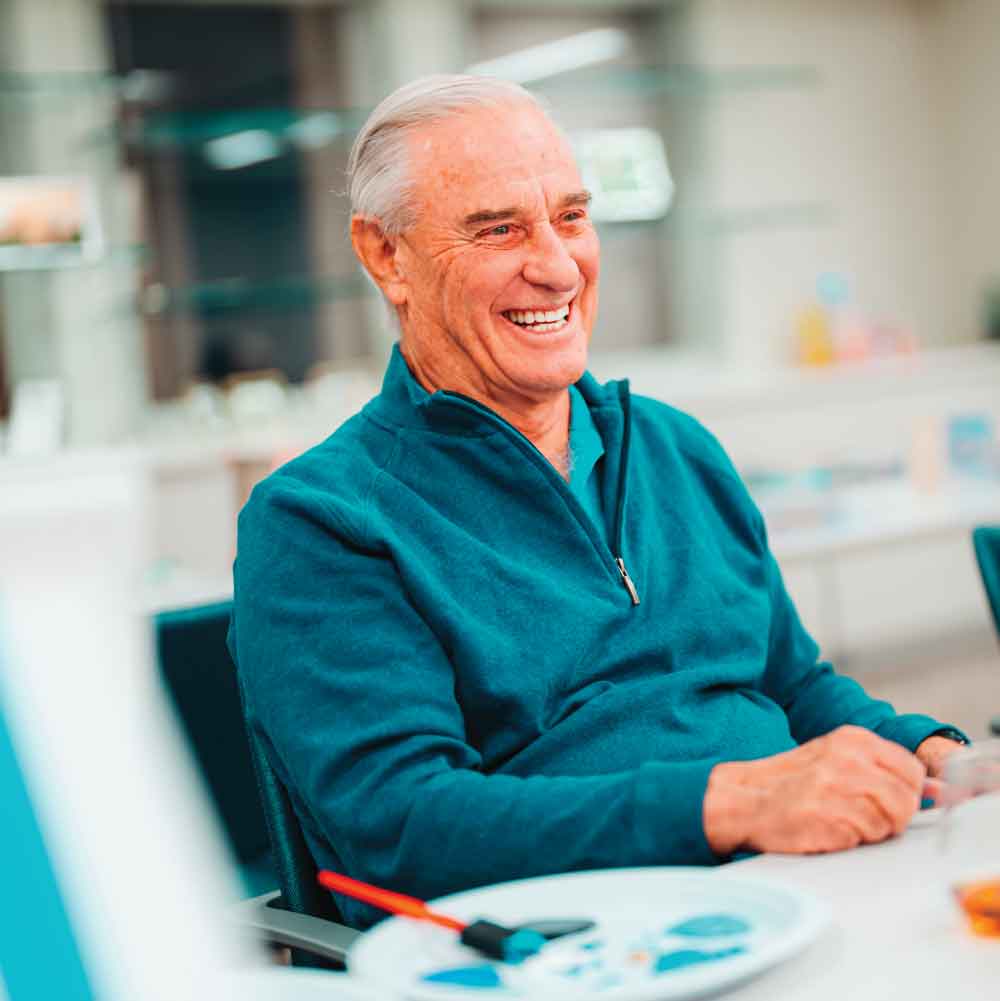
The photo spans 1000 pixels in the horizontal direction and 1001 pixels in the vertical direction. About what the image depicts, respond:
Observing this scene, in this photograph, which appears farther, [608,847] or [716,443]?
[716,443]

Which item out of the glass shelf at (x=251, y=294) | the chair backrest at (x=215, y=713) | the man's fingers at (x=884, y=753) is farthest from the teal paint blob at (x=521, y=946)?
the glass shelf at (x=251, y=294)

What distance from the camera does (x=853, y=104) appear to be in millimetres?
5785

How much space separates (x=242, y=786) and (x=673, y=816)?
0.89 meters

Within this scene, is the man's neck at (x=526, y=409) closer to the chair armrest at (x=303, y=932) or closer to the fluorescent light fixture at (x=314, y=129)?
the chair armrest at (x=303, y=932)

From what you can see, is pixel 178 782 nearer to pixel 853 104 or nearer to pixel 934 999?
pixel 934 999

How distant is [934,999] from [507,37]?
195 inches

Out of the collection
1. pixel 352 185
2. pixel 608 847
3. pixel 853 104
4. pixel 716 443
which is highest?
pixel 853 104

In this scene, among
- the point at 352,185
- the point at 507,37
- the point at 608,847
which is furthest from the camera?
the point at 507,37

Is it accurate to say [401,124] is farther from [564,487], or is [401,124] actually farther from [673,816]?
[673,816]

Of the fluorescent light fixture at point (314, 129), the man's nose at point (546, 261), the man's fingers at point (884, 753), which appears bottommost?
the man's fingers at point (884, 753)

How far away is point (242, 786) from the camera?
6.14ft

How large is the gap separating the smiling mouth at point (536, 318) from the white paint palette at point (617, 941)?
665mm

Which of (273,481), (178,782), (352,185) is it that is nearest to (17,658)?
(178,782)

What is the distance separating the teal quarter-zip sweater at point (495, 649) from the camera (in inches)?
45.8
